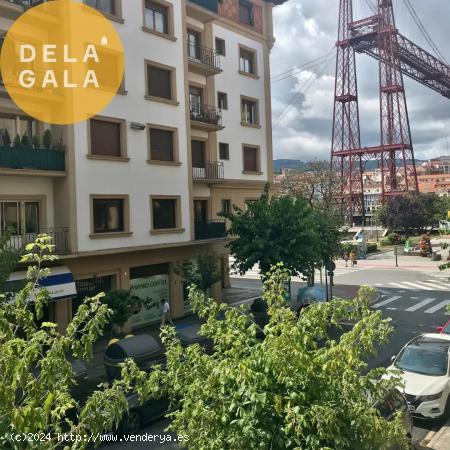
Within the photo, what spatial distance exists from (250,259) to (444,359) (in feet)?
34.2

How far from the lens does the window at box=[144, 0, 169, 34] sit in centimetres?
2158

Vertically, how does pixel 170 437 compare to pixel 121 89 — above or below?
below

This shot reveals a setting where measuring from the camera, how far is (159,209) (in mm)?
21781

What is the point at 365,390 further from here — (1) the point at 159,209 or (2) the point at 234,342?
(1) the point at 159,209

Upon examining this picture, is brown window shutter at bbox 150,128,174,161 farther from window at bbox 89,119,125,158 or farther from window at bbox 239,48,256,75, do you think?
window at bbox 239,48,256,75

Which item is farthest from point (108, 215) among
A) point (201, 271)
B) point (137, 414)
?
point (137, 414)

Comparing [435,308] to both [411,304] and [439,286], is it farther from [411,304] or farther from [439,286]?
[439,286]

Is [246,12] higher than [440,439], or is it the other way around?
[246,12]

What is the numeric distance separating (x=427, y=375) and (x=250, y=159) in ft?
63.7

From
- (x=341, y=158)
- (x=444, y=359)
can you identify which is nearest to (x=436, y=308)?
(x=444, y=359)

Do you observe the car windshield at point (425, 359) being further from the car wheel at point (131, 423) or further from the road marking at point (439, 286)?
the road marking at point (439, 286)

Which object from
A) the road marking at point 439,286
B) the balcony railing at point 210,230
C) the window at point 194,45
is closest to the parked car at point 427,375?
the balcony railing at point 210,230

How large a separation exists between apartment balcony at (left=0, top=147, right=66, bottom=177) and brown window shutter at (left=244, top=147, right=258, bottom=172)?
12920 mm

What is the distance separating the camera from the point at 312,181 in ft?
196
